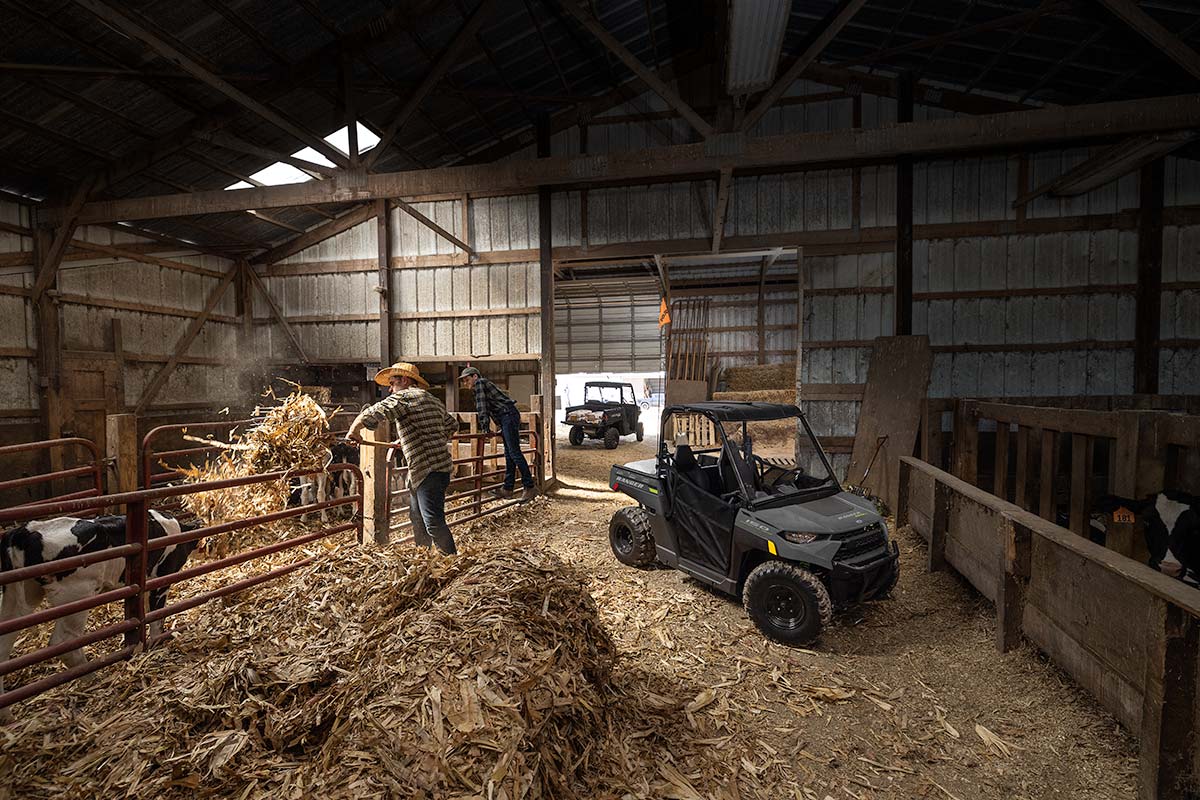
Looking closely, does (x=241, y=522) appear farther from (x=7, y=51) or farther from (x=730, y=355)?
(x=730, y=355)

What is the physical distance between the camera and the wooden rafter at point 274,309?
12.4 metres

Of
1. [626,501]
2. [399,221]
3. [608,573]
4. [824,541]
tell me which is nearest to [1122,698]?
[824,541]

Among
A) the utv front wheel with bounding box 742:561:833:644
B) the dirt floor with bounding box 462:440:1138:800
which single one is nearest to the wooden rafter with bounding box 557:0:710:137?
the utv front wheel with bounding box 742:561:833:644

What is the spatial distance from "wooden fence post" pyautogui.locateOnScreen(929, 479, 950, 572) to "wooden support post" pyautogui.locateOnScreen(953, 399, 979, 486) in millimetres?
1941

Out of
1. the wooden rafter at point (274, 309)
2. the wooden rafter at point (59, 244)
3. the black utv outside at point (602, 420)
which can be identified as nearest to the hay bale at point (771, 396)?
the black utv outside at point (602, 420)

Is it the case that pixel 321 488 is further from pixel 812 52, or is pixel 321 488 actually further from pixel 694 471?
pixel 812 52

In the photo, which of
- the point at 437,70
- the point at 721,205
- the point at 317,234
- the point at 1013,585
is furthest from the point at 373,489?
the point at 317,234

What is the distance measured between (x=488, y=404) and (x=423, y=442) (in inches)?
121

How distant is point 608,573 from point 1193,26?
937 centimetres

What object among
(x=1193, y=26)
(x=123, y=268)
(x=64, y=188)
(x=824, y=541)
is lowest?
(x=824, y=541)

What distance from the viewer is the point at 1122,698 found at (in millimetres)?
2732

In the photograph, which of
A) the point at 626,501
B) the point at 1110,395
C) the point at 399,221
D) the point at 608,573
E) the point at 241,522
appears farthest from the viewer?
the point at 399,221

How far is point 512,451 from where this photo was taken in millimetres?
8430

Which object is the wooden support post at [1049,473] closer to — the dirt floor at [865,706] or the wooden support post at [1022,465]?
the wooden support post at [1022,465]
